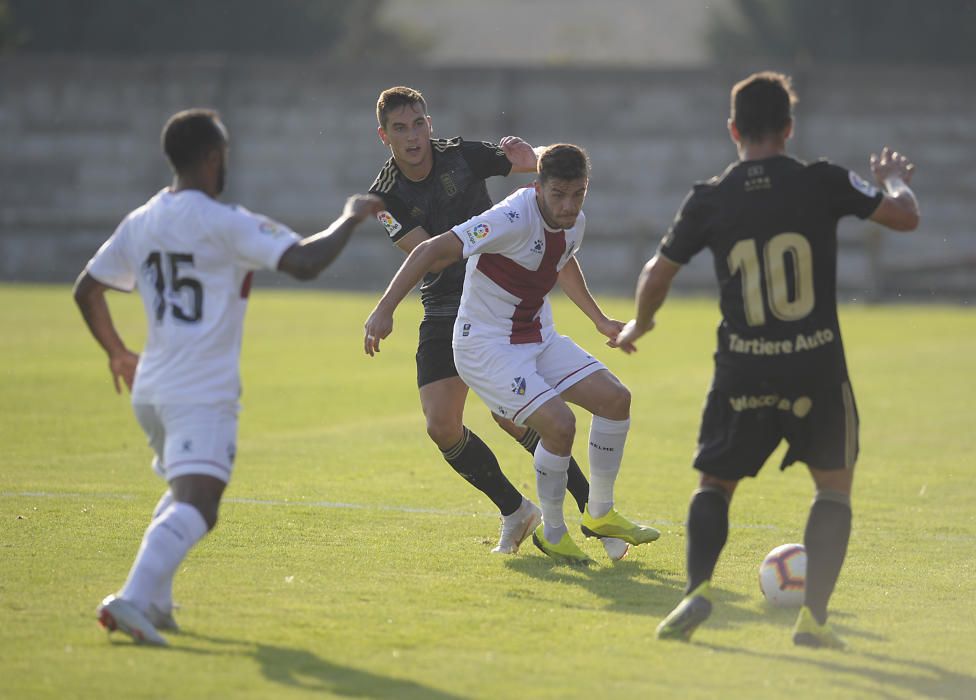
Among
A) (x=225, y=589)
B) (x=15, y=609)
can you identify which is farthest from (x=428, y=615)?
(x=15, y=609)

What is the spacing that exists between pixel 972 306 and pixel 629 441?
20.0m

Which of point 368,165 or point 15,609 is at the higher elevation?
point 368,165

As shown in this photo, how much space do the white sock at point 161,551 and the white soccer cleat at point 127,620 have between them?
0.03 metres

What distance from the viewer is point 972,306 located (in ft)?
98.7

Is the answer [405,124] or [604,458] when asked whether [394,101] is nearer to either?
[405,124]

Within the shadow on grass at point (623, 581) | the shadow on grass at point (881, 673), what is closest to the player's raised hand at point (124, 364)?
the shadow on grass at point (623, 581)

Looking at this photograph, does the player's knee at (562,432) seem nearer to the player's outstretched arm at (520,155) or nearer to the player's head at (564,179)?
the player's head at (564,179)

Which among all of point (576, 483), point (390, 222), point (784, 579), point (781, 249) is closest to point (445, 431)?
point (576, 483)

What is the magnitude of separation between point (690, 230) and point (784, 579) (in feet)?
5.76

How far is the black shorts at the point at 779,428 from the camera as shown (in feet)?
18.1

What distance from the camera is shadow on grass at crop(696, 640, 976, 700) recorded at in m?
4.97

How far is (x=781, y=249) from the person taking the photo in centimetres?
A: 547

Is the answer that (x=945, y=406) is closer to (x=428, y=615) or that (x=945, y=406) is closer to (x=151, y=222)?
(x=428, y=615)

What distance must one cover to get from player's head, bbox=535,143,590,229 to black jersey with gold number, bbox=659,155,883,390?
1.30m
